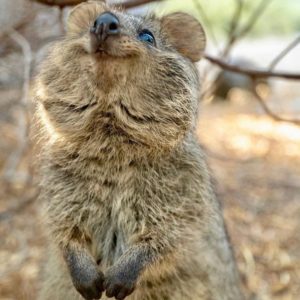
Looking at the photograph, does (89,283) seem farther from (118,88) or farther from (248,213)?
(248,213)

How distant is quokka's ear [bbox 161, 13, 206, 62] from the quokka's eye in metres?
0.25

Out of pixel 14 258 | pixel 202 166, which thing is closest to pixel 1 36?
pixel 14 258

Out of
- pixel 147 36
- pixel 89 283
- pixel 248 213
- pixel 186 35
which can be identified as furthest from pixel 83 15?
pixel 248 213

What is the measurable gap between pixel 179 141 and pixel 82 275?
79 cm

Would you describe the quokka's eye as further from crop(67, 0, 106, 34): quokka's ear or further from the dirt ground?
the dirt ground

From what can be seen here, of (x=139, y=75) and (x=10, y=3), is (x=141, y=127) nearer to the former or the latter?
(x=139, y=75)

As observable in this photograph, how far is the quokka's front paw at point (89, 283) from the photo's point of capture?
307 centimetres

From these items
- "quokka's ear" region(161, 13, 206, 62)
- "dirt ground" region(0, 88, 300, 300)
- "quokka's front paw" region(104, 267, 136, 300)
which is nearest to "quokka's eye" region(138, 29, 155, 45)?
"quokka's ear" region(161, 13, 206, 62)

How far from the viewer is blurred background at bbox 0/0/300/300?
15.9 feet

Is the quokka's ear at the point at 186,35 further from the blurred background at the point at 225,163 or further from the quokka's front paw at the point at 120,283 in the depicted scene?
the quokka's front paw at the point at 120,283

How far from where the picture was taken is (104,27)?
8.63 feet

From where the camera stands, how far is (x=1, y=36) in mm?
4816

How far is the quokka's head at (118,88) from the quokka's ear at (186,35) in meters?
0.10

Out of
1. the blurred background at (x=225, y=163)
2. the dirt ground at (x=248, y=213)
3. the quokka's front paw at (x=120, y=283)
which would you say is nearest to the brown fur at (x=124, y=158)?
the quokka's front paw at (x=120, y=283)
